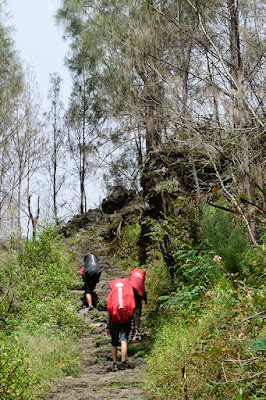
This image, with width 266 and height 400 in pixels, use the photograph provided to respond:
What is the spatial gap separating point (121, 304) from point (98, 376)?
3.42ft

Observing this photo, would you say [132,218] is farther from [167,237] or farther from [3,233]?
[3,233]

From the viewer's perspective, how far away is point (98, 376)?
212 inches

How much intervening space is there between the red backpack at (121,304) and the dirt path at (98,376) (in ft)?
2.41

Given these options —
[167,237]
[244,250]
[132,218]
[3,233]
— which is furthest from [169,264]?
[132,218]

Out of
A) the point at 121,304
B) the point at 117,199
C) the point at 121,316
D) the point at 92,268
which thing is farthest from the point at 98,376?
the point at 117,199

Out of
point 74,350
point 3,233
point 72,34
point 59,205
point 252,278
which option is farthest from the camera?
point 59,205

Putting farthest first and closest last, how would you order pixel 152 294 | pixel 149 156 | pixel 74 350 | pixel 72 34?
1. pixel 72 34
2. pixel 149 156
3. pixel 152 294
4. pixel 74 350

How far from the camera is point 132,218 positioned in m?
15.1

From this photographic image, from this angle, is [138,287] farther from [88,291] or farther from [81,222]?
[81,222]

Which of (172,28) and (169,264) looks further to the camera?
(169,264)

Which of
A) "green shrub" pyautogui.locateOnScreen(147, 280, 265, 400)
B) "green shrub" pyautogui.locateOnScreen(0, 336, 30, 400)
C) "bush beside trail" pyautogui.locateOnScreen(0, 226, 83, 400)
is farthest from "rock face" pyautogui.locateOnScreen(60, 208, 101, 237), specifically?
"green shrub" pyautogui.locateOnScreen(0, 336, 30, 400)

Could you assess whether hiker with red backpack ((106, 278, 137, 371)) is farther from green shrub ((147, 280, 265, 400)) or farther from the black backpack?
the black backpack

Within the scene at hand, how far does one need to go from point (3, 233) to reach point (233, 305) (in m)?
4.31

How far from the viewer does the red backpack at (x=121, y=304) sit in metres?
5.72
